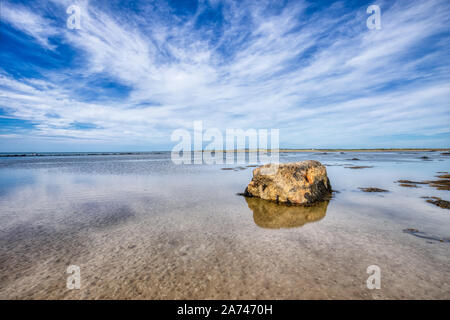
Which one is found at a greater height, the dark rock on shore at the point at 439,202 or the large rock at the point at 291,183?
the large rock at the point at 291,183

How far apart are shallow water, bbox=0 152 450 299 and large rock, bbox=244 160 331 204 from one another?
2.70 ft

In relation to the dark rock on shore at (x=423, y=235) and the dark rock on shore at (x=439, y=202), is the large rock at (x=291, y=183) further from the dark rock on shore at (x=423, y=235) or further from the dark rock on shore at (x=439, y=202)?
the dark rock on shore at (x=439, y=202)

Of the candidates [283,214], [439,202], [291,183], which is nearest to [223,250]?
[283,214]

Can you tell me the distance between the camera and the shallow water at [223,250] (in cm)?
341

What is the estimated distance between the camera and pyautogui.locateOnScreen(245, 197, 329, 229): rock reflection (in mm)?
6531

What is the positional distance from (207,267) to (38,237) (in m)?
5.06

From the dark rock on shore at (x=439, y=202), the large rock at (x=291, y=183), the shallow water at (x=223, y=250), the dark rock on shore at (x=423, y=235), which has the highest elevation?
the large rock at (x=291, y=183)

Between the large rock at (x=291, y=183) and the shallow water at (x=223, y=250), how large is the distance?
0.82m

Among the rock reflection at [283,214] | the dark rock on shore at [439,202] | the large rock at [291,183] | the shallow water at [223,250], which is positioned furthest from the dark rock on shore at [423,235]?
the dark rock on shore at [439,202]

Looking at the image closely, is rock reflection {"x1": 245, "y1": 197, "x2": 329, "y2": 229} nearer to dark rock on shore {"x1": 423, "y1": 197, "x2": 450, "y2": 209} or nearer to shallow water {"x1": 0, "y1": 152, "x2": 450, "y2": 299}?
shallow water {"x1": 0, "y1": 152, "x2": 450, "y2": 299}

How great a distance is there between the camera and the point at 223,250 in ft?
15.5

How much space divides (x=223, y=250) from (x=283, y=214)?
356 cm

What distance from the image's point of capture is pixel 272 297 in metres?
3.23
